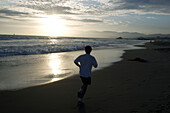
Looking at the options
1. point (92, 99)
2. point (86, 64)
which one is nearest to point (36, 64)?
point (92, 99)

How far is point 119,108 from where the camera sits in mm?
4316

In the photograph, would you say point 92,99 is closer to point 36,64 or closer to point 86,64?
point 86,64

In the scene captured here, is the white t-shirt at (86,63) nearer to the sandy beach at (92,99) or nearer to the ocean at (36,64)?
the sandy beach at (92,99)

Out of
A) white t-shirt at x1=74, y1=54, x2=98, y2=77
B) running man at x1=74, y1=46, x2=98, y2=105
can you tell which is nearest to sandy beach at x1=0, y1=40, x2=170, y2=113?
running man at x1=74, y1=46, x2=98, y2=105

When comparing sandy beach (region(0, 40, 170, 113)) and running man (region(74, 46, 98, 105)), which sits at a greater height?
running man (region(74, 46, 98, 105))

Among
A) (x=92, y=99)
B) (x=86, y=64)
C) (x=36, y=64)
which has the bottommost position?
(x=92, y=99)

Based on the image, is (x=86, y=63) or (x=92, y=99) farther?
(x=92, y=99)

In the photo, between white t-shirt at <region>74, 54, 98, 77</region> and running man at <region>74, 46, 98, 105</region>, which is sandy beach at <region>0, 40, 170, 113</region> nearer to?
running man at <region>74, 46, 98, 105</region>

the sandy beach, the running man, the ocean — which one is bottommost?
the sandy beach

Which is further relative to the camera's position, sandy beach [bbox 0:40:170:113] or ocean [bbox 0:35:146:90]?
ocean [bbox 0:35:146:90]

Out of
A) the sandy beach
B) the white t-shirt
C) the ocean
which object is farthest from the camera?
the ocean

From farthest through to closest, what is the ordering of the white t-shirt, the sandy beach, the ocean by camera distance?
the ocean < the white t-shirt < the sandy beach

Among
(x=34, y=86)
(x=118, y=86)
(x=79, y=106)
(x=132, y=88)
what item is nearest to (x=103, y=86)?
(x=118, y=86)

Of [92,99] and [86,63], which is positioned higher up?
[86,63]
